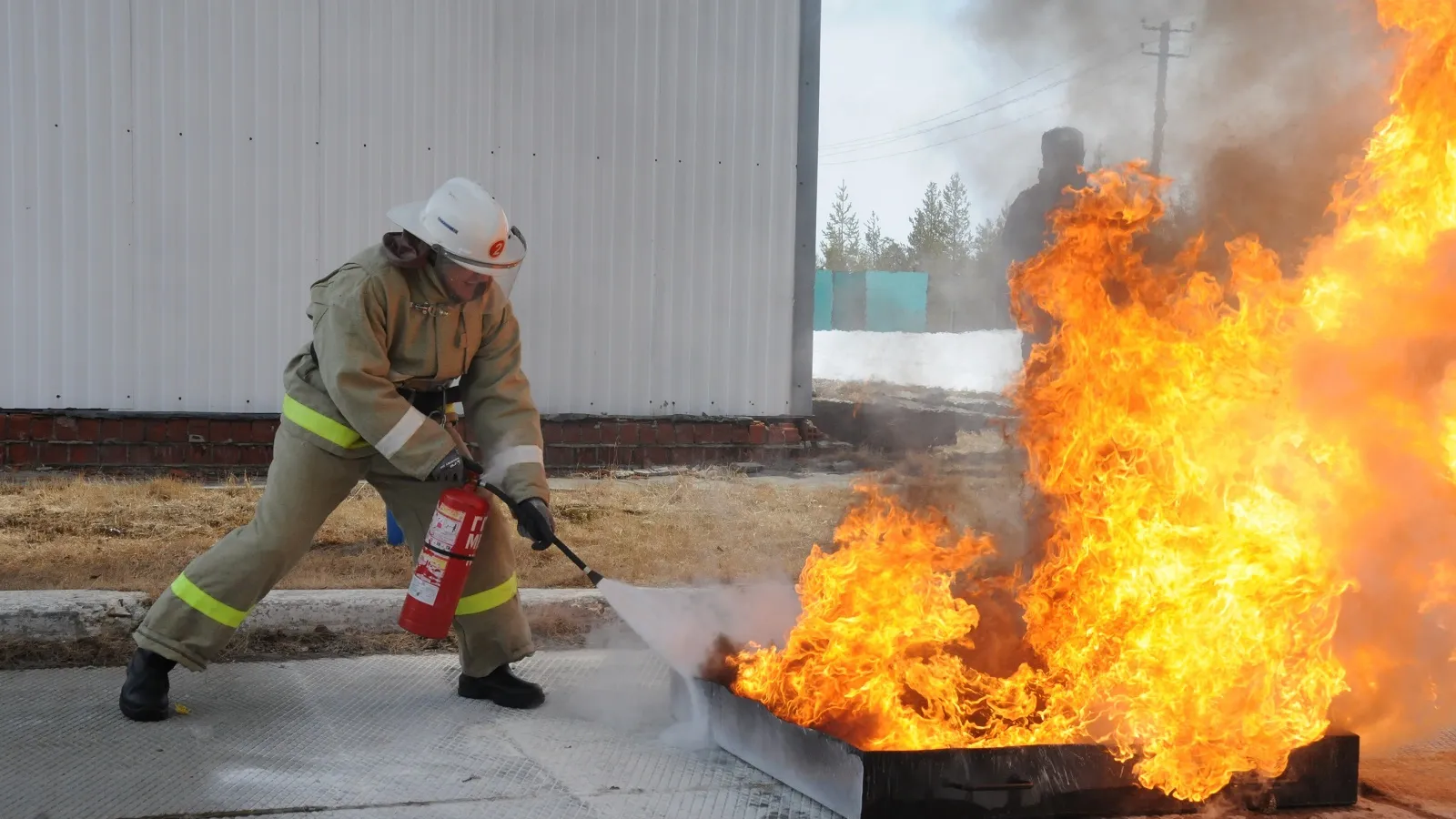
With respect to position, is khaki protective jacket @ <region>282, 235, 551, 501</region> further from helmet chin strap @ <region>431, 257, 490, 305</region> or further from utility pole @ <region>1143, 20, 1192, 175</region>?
utility pole @ <region>1143, 20, 1192, 175</region>

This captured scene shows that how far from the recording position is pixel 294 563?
414 cm

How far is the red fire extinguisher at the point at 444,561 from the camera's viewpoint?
410 cm

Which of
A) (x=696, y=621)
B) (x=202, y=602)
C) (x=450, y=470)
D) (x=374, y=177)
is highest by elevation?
(x=374, y=177)

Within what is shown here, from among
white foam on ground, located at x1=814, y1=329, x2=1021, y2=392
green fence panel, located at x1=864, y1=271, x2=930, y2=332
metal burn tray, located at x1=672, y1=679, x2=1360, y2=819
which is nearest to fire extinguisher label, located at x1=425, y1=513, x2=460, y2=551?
metal burn tray, located at x1=672, y1=679, x2=1360, y2=819

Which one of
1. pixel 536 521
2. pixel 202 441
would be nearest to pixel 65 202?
pixel 202 441

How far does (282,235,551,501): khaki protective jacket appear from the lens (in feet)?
13.2

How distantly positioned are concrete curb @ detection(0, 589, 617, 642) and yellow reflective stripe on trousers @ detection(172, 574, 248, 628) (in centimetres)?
100

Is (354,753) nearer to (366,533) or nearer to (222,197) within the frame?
(366,533)

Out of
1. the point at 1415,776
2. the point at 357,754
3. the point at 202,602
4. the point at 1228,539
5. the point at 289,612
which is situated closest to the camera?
the point at 1228,539

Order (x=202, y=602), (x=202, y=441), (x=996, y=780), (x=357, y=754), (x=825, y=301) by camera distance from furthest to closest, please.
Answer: (x=825, y=301) < (x=202, y=441) < (x=202, y=602) < (x=357, y=754) < (x=996, y=780)

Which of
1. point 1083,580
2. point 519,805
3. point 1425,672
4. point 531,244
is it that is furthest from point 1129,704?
point 531,244

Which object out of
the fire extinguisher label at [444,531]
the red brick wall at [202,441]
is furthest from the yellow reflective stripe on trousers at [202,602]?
the red brick wall at [202,441]

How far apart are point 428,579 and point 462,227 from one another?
3.82ft

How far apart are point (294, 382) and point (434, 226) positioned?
0.71 meters
